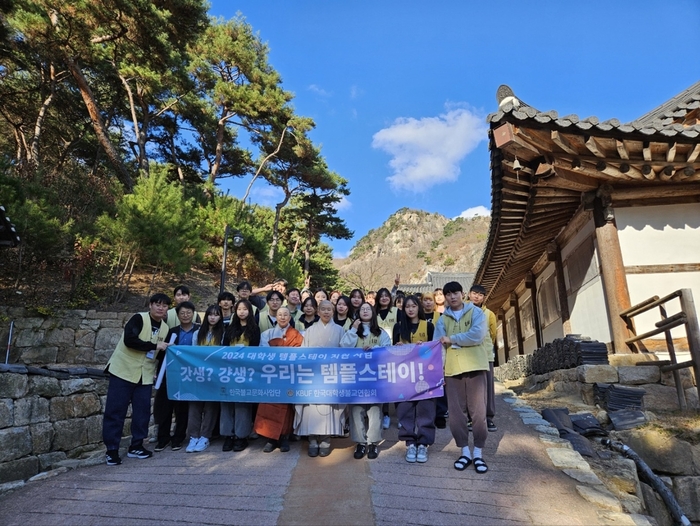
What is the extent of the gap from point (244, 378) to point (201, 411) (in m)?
0.77

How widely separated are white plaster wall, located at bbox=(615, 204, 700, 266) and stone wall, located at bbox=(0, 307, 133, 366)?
12.0 m

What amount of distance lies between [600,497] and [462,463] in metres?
1.13

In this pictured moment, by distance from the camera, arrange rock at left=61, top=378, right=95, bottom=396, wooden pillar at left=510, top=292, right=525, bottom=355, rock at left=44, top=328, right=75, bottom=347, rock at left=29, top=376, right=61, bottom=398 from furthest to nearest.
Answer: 1. wooden pillar at left=510, top=292, right=525, bottom=355
2. rock at left=44, top=328, right=75, bottom=347
3. rock at left=61, top=378, right=95, bottom=396
4. rock at left=29, top=376, right=61, bottom=398

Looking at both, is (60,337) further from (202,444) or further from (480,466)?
(480,466)

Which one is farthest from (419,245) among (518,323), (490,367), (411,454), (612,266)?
(411,454)

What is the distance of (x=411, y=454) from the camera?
405 centimetres

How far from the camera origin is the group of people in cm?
400

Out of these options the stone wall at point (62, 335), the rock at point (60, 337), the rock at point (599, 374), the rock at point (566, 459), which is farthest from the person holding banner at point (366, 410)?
the rock at point (60, 337)

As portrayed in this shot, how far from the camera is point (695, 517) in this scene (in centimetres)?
424

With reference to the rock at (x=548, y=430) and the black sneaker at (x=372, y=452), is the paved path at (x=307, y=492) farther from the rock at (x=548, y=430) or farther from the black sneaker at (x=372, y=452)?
the rock at (x=548, y=430)

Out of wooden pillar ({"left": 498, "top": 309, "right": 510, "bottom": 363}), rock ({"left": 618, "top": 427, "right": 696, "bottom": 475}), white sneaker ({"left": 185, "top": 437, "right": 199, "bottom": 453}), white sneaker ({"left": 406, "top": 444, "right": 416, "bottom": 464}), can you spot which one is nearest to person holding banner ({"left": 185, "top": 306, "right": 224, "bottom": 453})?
white sneaker ({"left": 185, "top": 437, "right": 199, "bottom": 453})

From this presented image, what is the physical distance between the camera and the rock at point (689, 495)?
424 cm

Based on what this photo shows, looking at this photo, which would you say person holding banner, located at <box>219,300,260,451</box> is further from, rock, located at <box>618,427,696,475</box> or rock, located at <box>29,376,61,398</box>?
rock, located at <box>618,427,696,475</box>

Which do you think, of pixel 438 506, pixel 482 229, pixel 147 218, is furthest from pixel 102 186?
pixel 482 229
